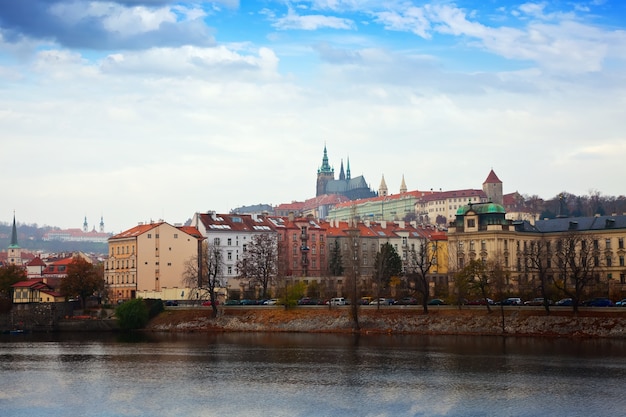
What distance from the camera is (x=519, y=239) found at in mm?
130125

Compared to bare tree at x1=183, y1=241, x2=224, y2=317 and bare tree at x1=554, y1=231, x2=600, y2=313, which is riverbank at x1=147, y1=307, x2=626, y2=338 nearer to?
bare tree at x1=554, y1=231, x2=600, y2=313

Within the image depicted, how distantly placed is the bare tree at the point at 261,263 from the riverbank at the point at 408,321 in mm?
14045

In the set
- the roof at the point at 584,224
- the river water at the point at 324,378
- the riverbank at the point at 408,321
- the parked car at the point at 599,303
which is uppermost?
the roof at the point at 584,224

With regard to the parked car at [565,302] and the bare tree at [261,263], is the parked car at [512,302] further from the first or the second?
the bare tree at [261,263]

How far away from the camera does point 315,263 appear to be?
147m

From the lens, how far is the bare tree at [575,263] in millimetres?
91000

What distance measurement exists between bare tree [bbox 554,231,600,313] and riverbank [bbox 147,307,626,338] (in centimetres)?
322

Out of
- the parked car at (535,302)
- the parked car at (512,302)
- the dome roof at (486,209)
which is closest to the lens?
the parked car at (535,302)

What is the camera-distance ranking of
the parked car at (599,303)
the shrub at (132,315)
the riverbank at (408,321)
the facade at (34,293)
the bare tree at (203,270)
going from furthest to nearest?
the facade at (34,293), the bare tree at (203,270), the shrub at (132,315), the parked car at (599,303), the riverbank at (408,321)

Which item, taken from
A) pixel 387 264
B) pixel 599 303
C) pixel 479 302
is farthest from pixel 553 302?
pixel 387 264

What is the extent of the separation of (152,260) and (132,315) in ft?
70.7

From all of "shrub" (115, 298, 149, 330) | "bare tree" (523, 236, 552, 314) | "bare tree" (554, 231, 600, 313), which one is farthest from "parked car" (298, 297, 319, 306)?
"bare tree" (554, 231, 600, 313)

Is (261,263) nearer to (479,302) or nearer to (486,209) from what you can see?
(486,209)

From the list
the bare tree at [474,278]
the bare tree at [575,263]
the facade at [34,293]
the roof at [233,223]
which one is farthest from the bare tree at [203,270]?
the bare tree at [575,263]
